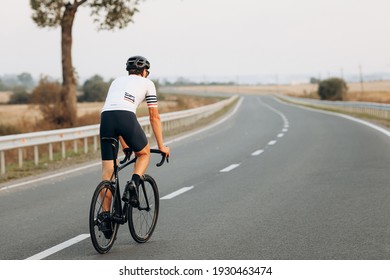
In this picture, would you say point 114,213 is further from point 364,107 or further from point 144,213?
point 364,107

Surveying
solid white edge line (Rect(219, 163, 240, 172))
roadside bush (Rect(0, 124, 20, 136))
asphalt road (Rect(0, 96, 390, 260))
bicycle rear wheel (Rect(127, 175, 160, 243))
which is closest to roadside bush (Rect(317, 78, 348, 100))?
roadside bush (Rect(0, 124, 20, 136))

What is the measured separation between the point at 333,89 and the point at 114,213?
88.9 m

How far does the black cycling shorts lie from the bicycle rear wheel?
599 millimetres

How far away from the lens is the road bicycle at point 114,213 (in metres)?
6.22

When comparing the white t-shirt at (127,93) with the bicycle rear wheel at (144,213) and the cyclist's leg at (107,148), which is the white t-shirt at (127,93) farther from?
the bicycle rear wheel at (144,213)

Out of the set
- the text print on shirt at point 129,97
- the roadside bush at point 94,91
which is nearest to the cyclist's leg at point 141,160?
the text print on shirt at point 129,97

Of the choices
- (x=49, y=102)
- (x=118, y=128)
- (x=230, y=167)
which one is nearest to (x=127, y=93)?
(x=118, y=128)

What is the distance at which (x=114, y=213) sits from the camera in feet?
21.2

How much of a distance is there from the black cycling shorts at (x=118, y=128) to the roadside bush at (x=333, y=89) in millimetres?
87718

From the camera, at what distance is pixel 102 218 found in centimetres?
630

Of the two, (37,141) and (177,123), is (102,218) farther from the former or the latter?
(177,123)

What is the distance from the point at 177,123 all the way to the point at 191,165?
1600 cm

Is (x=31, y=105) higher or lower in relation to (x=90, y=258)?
higher
